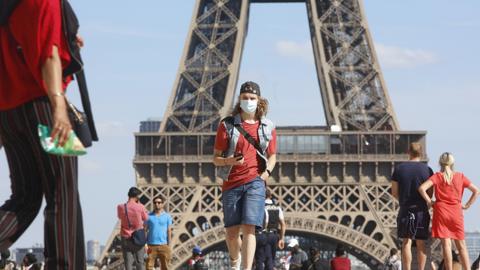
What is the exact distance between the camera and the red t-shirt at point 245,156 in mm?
12367

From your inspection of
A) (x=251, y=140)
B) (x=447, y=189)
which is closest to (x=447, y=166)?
(x=447, y=189)

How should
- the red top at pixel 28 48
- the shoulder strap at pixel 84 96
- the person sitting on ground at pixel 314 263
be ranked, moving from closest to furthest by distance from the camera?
the red top at pixel 28 48 < the shoulder strap at pixel 84 96 < the person sitting on ground at pixel 314 263

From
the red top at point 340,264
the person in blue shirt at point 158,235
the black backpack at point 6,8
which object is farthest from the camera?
the person in blue shirt at point 158,235

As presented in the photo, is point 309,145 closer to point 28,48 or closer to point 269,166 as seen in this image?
point 269,166

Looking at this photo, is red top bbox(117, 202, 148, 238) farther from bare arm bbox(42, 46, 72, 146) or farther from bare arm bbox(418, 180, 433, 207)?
bare arm bbox(42, 46, 72, 146)

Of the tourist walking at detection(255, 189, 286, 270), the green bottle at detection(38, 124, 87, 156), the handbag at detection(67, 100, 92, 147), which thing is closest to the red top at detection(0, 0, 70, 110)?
the handbag at detection(67, 100, 92, 147)

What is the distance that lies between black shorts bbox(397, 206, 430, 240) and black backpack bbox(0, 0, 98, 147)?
7927mm

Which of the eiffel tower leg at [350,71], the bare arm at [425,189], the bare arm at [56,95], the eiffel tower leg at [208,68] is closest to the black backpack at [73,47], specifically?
the bare arm at [56,95]

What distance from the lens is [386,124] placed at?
63.1m

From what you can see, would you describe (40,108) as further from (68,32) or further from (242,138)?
(242,138)

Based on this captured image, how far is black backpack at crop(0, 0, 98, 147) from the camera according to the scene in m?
7.65

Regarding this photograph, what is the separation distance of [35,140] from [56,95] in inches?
15.1

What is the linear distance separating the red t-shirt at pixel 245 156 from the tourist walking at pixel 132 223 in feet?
20.9

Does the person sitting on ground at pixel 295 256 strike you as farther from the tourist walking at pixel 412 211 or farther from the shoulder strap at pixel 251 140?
the shoulder strap at pixel 251 140
